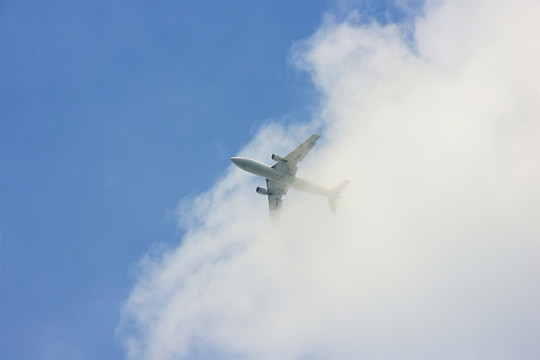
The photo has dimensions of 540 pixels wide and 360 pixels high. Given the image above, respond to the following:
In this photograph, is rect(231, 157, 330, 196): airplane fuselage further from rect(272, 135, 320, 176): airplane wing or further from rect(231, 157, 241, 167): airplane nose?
rect(272, 135, 320, 176): airplane wing

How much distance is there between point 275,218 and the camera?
120m

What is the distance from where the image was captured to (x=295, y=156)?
109 m

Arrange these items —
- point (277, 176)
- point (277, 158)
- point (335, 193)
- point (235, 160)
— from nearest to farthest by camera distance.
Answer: point (235, 160) → point (277, 158) → point (277, 176) → point (335, 193)

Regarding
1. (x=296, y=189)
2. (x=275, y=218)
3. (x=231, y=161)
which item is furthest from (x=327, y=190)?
(x=231, y=161)

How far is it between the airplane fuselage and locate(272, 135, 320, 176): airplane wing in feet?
3.92

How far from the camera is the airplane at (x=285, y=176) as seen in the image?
347 feet

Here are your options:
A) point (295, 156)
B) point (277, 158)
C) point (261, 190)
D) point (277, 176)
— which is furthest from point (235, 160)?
point (261, 190)

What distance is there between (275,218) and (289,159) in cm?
1859

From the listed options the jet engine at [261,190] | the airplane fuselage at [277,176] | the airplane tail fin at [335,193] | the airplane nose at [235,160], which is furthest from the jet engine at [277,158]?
the airplane tail fin at [335,193]

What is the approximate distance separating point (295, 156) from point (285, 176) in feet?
17.2

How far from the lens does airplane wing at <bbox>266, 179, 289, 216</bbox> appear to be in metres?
115

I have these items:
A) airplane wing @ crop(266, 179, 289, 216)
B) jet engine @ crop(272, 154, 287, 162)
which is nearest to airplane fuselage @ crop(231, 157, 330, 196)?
jet engine @ crop(272, 154, 287, 162)

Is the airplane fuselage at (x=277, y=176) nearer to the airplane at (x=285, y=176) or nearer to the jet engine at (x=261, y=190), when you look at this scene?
the airplane at (x=285, y=176)

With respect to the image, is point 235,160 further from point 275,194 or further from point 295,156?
point 275,194
